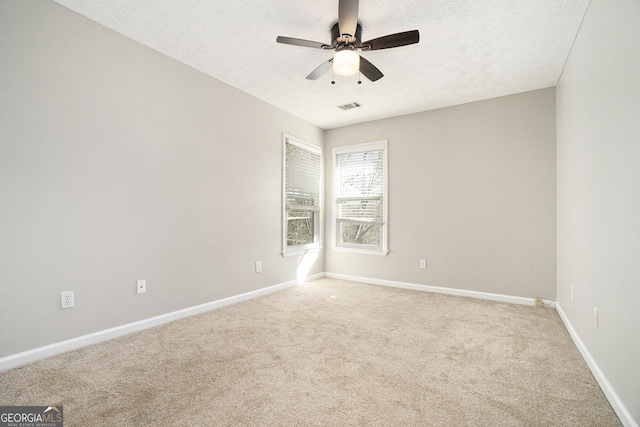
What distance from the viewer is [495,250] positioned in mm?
3746

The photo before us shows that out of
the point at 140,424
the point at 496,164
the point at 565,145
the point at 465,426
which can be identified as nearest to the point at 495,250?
the point at 496,164

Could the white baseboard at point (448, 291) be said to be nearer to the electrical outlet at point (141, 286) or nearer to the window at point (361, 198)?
the window at point (361, 198)

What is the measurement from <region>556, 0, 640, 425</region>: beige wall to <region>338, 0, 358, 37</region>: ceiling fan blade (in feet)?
4.66

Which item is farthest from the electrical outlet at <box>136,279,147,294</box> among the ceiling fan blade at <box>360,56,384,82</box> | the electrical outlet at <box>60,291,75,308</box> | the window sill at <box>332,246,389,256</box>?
the window sill at <box>332,246,389,256</box>

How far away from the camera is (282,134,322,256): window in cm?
438

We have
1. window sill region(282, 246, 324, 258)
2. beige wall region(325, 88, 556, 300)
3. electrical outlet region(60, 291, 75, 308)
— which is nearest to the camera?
electrical outlet region(60, 291, 75, 308)

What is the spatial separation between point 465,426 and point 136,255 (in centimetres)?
269

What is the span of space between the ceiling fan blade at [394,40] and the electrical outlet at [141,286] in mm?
2725

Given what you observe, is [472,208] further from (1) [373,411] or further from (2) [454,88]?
(1) [373,411]

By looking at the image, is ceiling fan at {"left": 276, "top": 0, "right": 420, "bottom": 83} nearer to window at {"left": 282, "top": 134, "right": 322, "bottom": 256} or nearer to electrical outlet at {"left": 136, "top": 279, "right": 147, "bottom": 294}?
window at {"left": 282, "top": 134, "right": 322, "bottom": 256}

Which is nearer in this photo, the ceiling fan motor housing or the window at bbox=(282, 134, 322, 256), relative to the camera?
the ceiling fan motor housing

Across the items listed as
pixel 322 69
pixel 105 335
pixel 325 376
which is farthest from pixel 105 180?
pixel 325 376

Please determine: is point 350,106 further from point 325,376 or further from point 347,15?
point 325,376

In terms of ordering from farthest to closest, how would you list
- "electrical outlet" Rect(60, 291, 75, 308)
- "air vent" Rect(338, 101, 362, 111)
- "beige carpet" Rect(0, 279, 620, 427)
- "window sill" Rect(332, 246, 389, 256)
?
"window sill" Rect(332, 246, 389, 256), "air vent" Rect(338, 101, 362, 111), "electrical outlet" Rect(60, 291, 75, 308), "beige carpet" Rect(0, 279, 620, 427)
